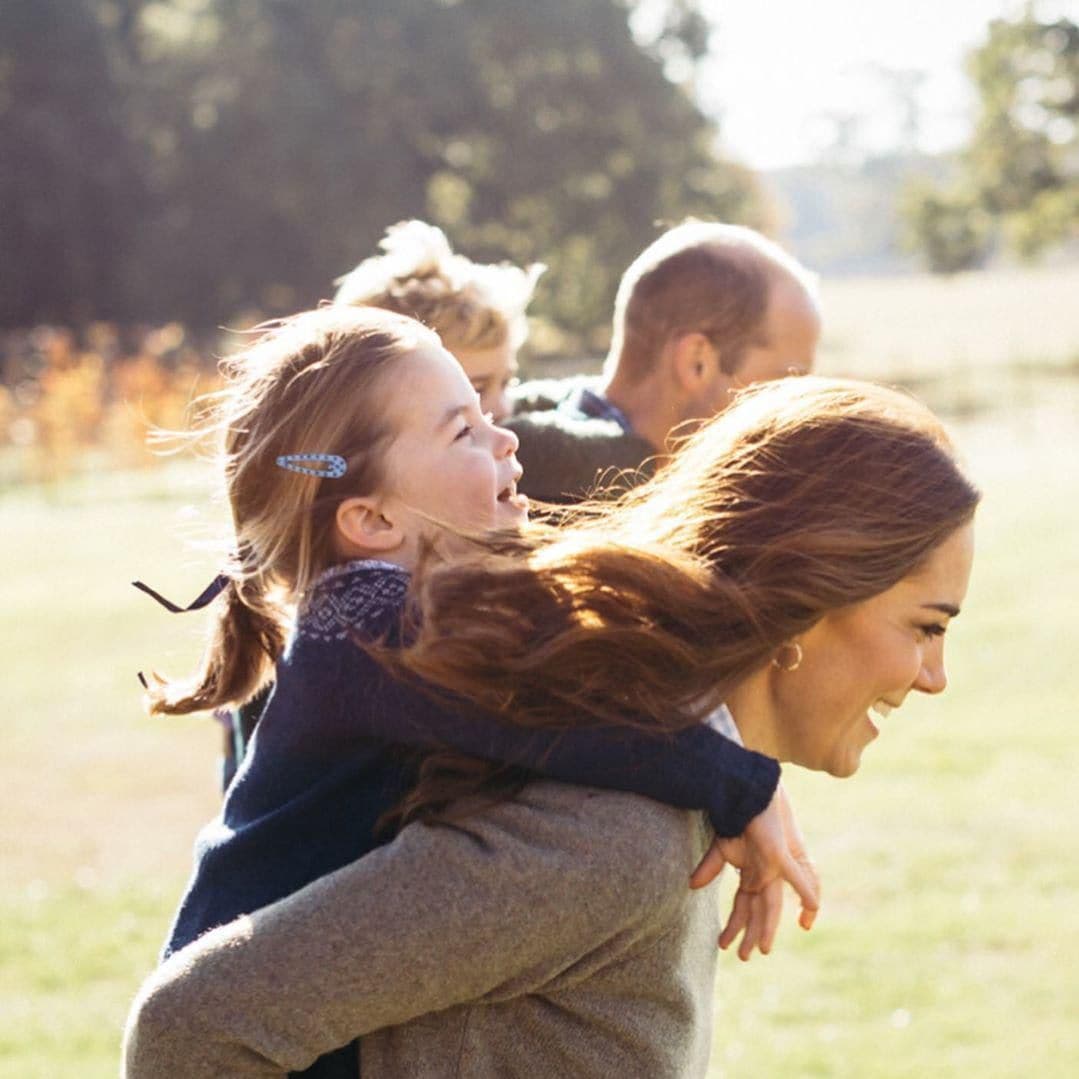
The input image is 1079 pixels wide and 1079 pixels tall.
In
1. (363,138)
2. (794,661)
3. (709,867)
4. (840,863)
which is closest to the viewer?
(709,867)

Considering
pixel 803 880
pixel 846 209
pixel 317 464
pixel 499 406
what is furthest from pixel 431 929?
pixel 846 209

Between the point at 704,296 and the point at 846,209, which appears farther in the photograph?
the point at 846,209

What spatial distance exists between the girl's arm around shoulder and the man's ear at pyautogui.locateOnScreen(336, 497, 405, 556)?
0.38 metres

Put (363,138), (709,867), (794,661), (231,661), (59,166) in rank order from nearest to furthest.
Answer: (709,867) < (794,661) < (231,661) < (363,138) < (59,166)

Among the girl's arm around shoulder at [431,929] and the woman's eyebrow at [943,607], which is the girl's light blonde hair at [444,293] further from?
the girl's arm around shoulder at [431,929]

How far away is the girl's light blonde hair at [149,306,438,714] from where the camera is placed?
1.97 metres

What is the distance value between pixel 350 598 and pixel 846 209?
14944 centimetres

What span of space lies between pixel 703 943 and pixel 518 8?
123 feet

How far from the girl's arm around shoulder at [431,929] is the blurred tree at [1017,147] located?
4313 cm

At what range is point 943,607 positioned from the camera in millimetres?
1857

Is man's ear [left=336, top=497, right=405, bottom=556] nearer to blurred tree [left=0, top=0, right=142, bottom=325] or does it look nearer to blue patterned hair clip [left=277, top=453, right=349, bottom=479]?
blue patterned hair clip [left=277, top=453, right=349, bottom=479]

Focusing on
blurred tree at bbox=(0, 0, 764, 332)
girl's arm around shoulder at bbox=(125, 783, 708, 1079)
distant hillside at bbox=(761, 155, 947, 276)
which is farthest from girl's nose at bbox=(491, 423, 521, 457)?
distant hillside at bbox=(761, 155, 947, 276)

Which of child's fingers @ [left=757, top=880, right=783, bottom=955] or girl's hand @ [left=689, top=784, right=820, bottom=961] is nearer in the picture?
girl's hand @ [left=689, top=784, right=820, bottom=961]

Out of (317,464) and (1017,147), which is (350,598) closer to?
(317,464)
